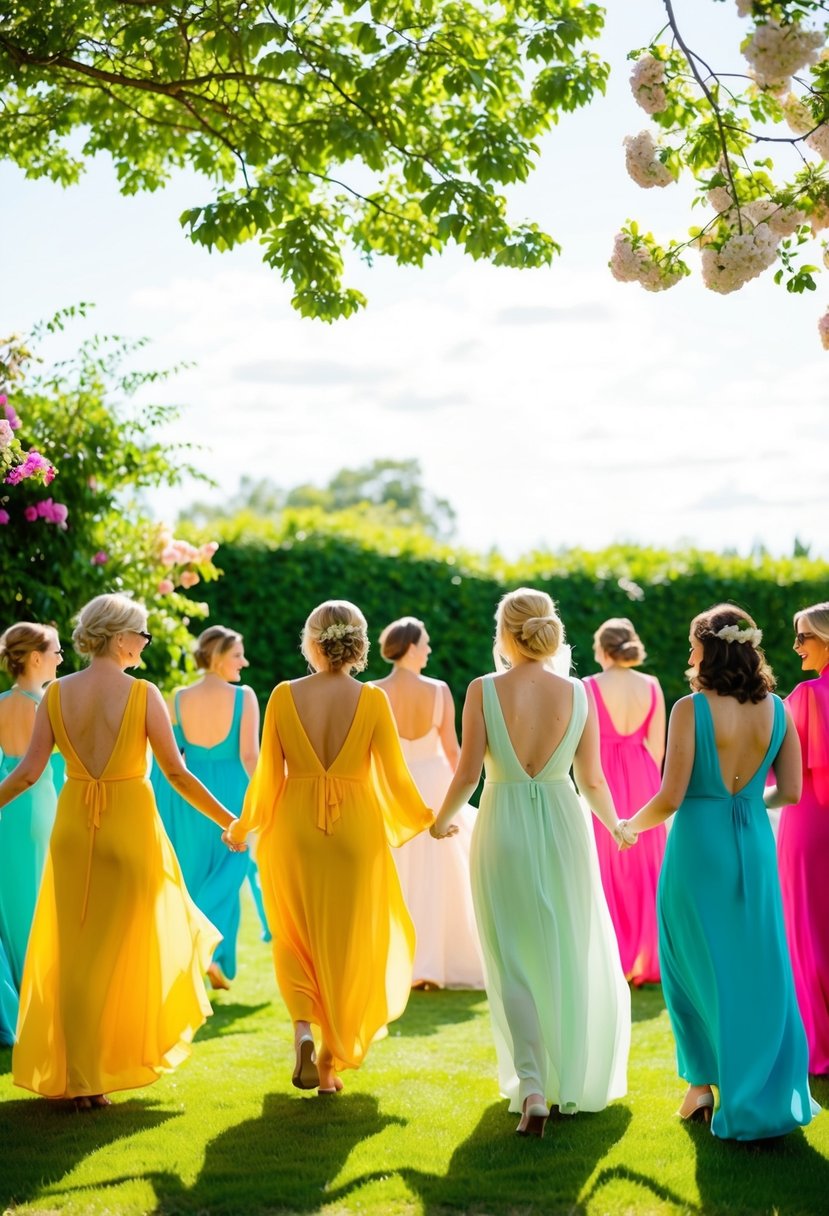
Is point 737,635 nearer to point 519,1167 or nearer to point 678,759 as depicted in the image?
point 678,759

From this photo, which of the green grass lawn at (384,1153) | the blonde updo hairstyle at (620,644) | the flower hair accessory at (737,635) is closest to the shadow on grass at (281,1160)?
the green grass lawn at (384,1153)

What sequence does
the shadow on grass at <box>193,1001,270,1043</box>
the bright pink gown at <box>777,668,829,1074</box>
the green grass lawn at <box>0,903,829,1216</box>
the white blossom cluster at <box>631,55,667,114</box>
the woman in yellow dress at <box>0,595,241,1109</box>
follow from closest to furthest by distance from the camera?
the green grass lawn at <box>0,903,829,1216</box> < the woman in yellow dress at <box>0,595,241,1109</box> < the white blossom cluster at <box>631,55,667,114</box> < the bright pink gown at <box>777,668,829,1074</box> < the shadow on grass at <box>193,1001,270,1043</box>

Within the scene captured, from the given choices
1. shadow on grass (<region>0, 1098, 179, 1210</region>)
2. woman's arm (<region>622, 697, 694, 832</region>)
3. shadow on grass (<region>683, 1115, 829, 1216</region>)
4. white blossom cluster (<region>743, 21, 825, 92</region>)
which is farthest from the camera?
woman's arm (<region>622, 697, 694, 832</region>)

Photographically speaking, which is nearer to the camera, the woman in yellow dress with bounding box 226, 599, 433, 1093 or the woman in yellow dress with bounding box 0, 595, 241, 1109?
the woman in yellow dress with bounding box 0, 595, 241, 1109

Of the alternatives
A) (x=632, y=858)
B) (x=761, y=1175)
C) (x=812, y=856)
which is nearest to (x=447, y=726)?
(x=632, y=858)

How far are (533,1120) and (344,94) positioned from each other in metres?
5.74

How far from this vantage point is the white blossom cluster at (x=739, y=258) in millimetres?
5980

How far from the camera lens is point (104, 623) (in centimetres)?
626

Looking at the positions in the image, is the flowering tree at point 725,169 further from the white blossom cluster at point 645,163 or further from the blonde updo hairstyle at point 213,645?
the blonde updo hairstyle at point 213,645

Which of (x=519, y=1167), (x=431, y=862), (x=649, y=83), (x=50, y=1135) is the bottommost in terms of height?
(x=519, y=1167)

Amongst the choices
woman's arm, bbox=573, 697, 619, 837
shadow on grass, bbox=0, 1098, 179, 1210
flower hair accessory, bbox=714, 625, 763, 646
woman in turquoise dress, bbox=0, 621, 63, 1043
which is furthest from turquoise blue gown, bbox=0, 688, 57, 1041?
flower hair accessory, bbox=714, 625, 763, 646

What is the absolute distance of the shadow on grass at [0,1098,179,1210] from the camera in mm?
5145

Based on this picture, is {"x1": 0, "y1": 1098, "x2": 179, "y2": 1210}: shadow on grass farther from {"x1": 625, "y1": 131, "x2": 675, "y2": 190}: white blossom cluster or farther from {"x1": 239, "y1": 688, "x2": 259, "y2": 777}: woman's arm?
{"x1": 625, "y1": 131, "x2": 675, "y2": 190}: white blossom cluster

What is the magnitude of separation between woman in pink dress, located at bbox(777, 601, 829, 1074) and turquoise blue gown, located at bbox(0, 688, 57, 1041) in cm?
405
